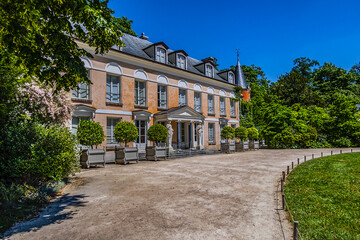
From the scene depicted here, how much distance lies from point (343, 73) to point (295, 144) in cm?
2554

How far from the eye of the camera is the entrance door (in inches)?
737

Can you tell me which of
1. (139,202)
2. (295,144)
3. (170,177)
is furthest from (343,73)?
(139,202)

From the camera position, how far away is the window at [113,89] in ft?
56.2

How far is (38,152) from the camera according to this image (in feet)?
21.4

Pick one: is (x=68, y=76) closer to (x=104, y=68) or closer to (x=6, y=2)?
(x=6, y=2)

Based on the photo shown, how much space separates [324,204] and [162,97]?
16.8 metres

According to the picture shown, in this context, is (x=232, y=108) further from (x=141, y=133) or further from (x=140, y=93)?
(x=141, y=133)

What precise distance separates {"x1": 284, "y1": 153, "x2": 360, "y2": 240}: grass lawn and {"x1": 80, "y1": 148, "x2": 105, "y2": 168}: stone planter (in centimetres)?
880

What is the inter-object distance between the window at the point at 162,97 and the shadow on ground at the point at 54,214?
47.7 feet

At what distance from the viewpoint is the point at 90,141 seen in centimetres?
1216

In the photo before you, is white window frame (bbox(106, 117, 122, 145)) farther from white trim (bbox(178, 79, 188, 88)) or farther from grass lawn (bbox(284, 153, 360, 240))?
grass lawn (bbox(284, 153, 360, 240))

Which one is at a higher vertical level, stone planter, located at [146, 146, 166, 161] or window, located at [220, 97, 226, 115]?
window, located at [220, 97, 226, 115]

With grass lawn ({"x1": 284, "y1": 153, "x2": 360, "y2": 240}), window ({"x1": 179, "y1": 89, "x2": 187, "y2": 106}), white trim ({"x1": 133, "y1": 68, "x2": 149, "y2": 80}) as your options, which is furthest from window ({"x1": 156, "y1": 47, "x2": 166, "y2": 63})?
grass lawn ({"x1": 284, "y1": 153, "x2": 360, "y2": 240})

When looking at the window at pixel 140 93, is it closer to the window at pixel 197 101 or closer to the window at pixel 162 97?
the window at pixel 162 97
